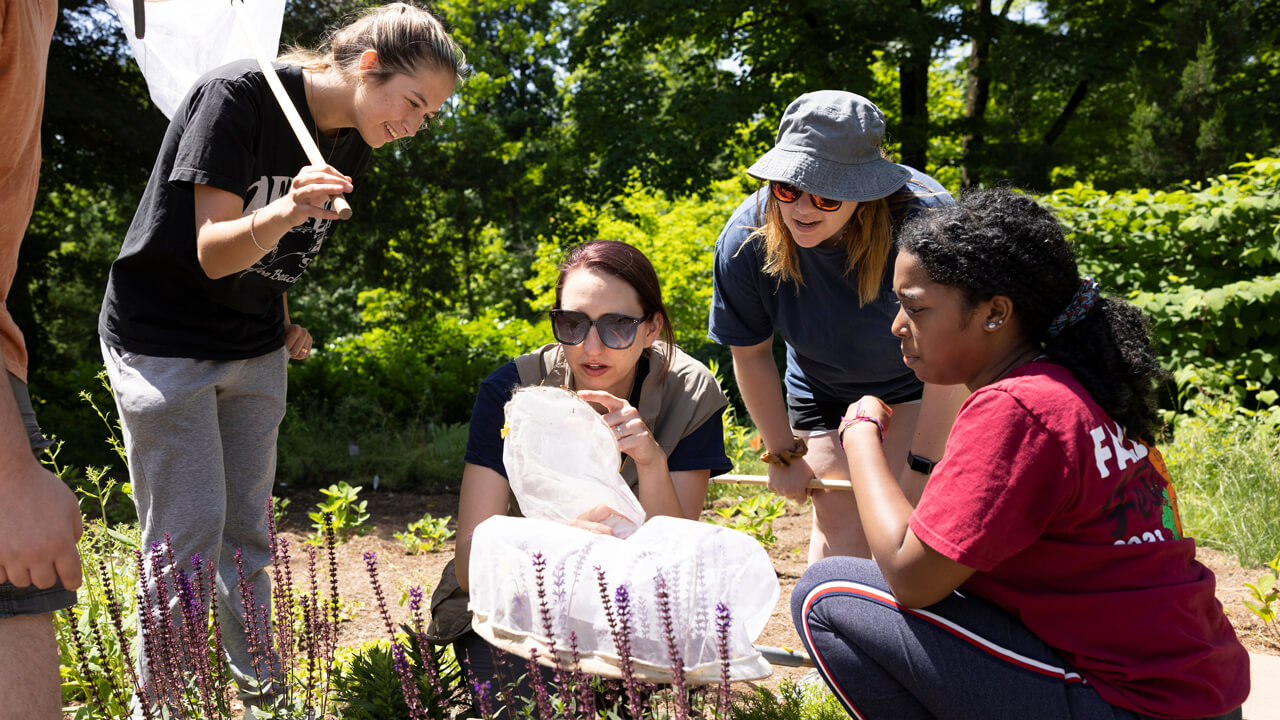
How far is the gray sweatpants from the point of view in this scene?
224 cm

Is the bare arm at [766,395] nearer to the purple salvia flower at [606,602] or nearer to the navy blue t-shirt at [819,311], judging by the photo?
the navy blue t-shirt at [819,311]

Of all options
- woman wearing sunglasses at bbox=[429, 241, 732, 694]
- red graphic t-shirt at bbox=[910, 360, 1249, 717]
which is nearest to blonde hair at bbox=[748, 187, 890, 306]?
woman wearing sunglasses at bbox=[429, 241, 732, 694]

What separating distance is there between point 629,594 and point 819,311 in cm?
133

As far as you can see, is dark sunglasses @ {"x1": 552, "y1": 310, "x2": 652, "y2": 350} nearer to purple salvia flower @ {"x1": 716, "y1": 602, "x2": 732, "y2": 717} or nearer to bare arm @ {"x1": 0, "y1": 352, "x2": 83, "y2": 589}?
purple salvia flower @ {"x1": 716, "y1": 602, "x2": 732, "y2": 717}

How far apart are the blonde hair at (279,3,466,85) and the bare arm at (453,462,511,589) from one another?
0.99 m

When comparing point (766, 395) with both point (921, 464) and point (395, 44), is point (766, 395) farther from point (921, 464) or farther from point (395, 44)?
point (395, 44)

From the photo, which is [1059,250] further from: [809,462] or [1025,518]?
[809,462]

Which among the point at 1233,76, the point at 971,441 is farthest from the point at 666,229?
the point at 971,441

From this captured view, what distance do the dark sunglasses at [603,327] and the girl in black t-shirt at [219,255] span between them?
1.87 ft

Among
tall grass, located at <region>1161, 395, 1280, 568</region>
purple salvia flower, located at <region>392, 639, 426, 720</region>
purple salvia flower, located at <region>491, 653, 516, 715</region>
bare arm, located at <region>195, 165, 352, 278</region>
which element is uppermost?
bare arm, located at <region>195, 165, 352, 278</region>

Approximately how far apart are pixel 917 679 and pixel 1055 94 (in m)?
14.5

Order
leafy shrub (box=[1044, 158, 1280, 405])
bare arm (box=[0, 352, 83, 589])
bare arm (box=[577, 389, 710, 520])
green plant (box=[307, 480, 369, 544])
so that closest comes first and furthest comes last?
1. bare arm (box=[0, 352, 83, 589])
2. bare arm (box=[577, 389, 710, 520])
3. green plant (box=[307, 480, 369, 544])
4. leafy shrub (box=[1044, 158, 1280, 405])

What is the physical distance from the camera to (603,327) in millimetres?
2252

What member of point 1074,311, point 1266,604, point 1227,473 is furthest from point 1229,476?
point 1074,311
